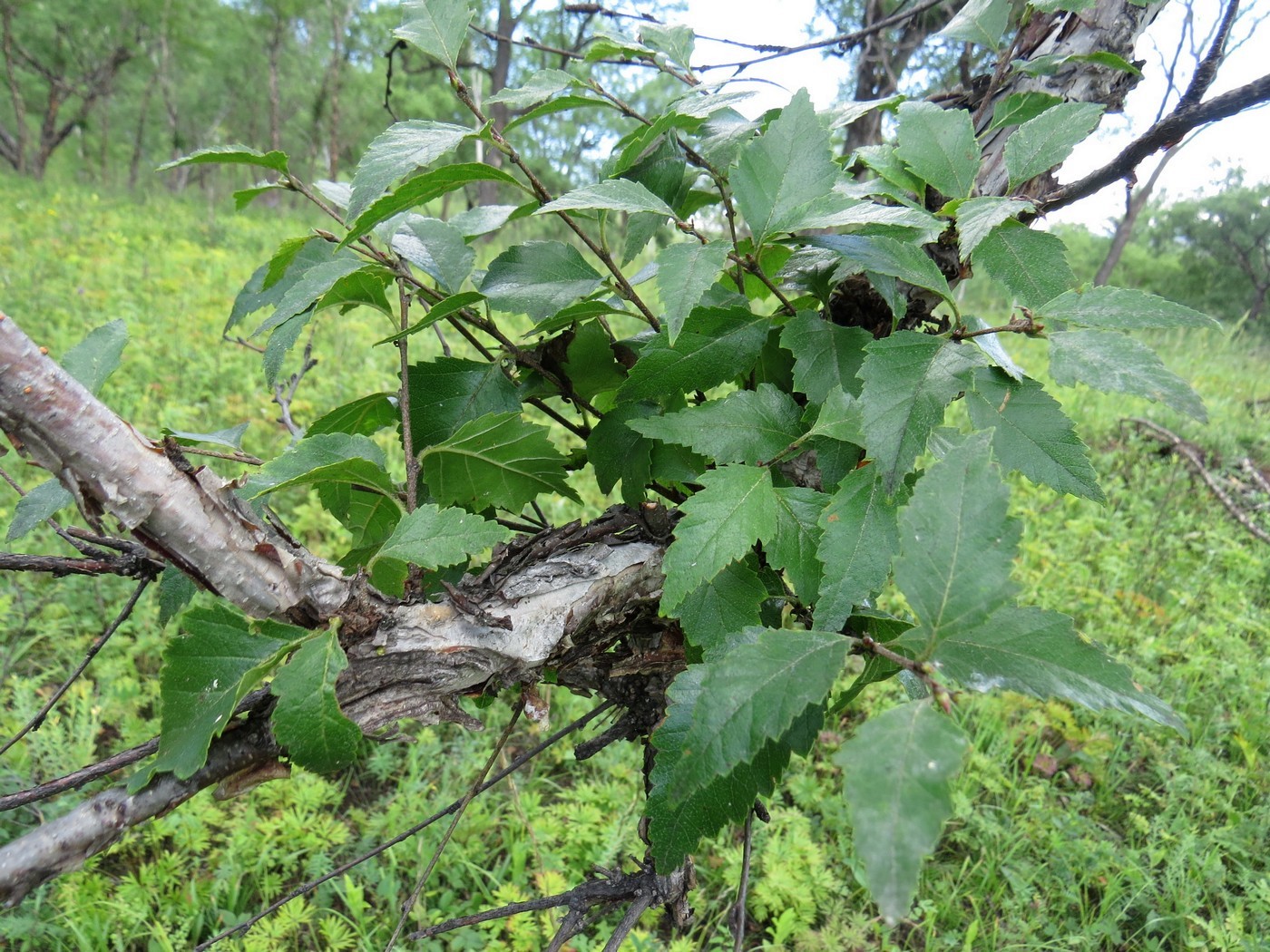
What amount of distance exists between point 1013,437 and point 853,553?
0.20 m

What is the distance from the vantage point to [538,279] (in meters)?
0.91

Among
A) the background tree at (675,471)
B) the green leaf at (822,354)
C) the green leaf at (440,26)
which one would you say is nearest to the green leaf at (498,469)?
the background tree at (675,471)

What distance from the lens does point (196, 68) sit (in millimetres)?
19219

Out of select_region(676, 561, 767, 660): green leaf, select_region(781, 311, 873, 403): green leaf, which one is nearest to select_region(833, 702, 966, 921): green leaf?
select_region(676, 561, 767, 660): green leaf

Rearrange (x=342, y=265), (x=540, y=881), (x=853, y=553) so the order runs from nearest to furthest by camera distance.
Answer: (x=853, y=553) → (x=342, y=265) → (x=540, y=881)

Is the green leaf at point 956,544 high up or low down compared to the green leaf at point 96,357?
down

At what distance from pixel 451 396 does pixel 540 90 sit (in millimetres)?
397

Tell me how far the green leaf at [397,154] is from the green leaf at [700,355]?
0.98 feet

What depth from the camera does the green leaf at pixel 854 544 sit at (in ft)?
2.24

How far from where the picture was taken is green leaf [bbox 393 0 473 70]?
2.61 ft

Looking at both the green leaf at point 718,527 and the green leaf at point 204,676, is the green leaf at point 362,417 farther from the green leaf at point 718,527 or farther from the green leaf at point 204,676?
the green leaf at point 718,527

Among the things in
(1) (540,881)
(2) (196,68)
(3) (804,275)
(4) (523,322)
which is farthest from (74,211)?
(2) (196,68)

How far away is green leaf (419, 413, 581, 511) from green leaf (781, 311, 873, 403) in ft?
1.05

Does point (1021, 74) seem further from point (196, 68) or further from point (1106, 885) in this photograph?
point (196, 68)
